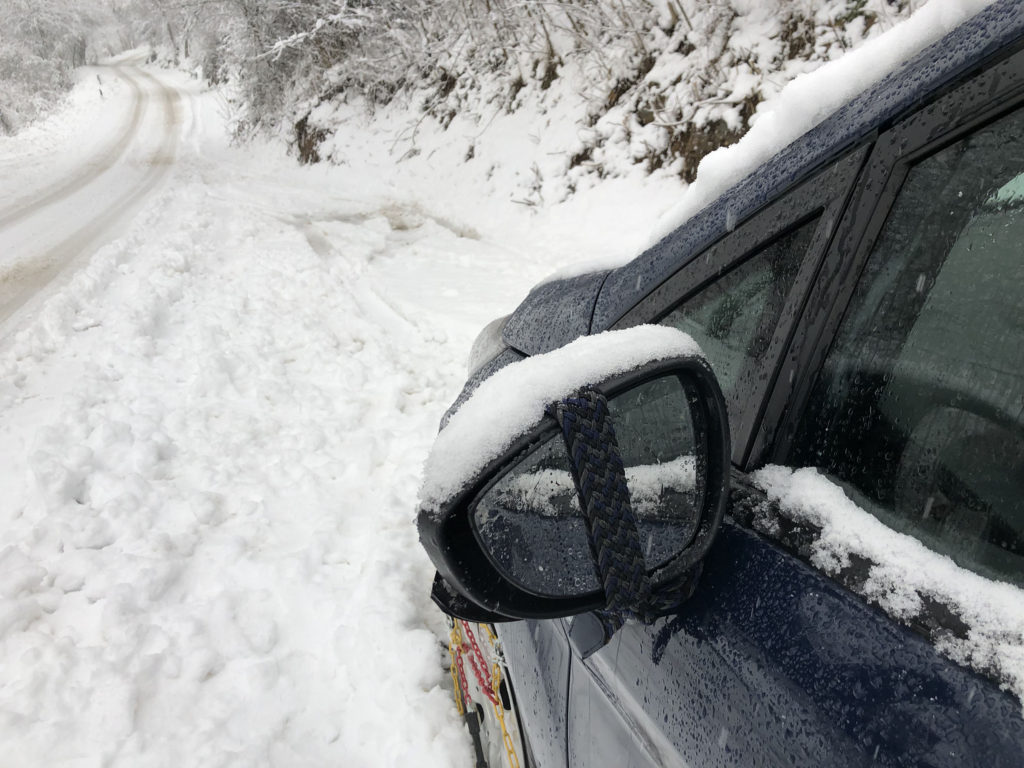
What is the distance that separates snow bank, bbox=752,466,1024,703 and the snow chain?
1.20m

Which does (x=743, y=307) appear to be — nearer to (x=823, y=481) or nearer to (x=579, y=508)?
(x=823, y=481)

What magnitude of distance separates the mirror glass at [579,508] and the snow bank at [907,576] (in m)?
0.15

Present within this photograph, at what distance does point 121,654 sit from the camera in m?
2.41

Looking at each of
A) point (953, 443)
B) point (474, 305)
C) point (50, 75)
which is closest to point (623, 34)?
point (474, 305)

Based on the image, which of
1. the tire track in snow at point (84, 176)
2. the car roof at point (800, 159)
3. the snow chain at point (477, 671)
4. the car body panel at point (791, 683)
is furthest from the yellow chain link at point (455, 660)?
the tire track in snow at point (84, 176)

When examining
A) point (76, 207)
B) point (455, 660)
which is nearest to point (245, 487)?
point (455, 660)

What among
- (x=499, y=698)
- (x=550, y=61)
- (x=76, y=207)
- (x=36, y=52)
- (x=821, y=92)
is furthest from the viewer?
(x=36, y=52)

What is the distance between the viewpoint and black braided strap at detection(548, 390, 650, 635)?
2.47ft

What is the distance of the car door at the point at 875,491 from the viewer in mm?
715

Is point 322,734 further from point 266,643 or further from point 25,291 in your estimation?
point 25,291

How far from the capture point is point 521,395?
0.79 m

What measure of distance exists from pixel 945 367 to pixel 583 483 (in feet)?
1.83

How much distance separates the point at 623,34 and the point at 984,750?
10.8 m

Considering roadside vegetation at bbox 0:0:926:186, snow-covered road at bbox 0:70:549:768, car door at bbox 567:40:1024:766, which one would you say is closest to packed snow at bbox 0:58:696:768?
snow-covered road at bbox 0:70:549:768
